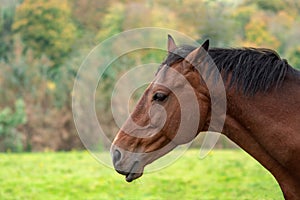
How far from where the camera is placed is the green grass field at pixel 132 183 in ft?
34.7

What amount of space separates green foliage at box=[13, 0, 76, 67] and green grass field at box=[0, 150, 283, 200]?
15852 mm

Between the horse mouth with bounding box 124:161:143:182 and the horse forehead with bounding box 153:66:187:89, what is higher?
the horse forehead with bounding box 153:66:187:89

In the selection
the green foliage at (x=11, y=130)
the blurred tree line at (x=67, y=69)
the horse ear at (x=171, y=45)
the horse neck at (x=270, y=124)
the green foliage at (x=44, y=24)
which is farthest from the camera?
the green foliage at (x=44, y=24)

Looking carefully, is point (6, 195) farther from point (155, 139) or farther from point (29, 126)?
point (29, 126)

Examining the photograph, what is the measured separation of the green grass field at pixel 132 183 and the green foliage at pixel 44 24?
1585 cm

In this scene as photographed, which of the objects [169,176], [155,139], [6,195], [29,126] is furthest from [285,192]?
[29,126]

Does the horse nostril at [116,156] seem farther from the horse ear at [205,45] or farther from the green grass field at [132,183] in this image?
the green grass field at [132,183]

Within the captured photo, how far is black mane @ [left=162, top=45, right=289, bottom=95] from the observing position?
4238 millimetres

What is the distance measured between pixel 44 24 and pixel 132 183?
20.8 m

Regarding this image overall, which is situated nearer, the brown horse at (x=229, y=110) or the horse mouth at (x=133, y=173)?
the brown horse at (x=229, y=110)

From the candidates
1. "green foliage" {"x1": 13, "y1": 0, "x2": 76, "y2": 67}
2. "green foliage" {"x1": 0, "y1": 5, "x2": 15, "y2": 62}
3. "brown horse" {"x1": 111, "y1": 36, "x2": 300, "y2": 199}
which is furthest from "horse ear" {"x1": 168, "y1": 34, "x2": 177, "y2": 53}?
"green foliage" {"x1": 13, "y1": 0, "x2": 76, "y2": 67}

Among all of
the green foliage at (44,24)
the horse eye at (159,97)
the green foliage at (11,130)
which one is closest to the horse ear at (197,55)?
the horse eye at (159,97)

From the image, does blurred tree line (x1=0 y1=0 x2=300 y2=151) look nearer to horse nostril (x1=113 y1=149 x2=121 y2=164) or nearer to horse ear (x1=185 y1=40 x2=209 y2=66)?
horse ear (x1=185 y1=40 x2=209 y2=66)

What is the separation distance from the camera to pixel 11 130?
22.7 meters
